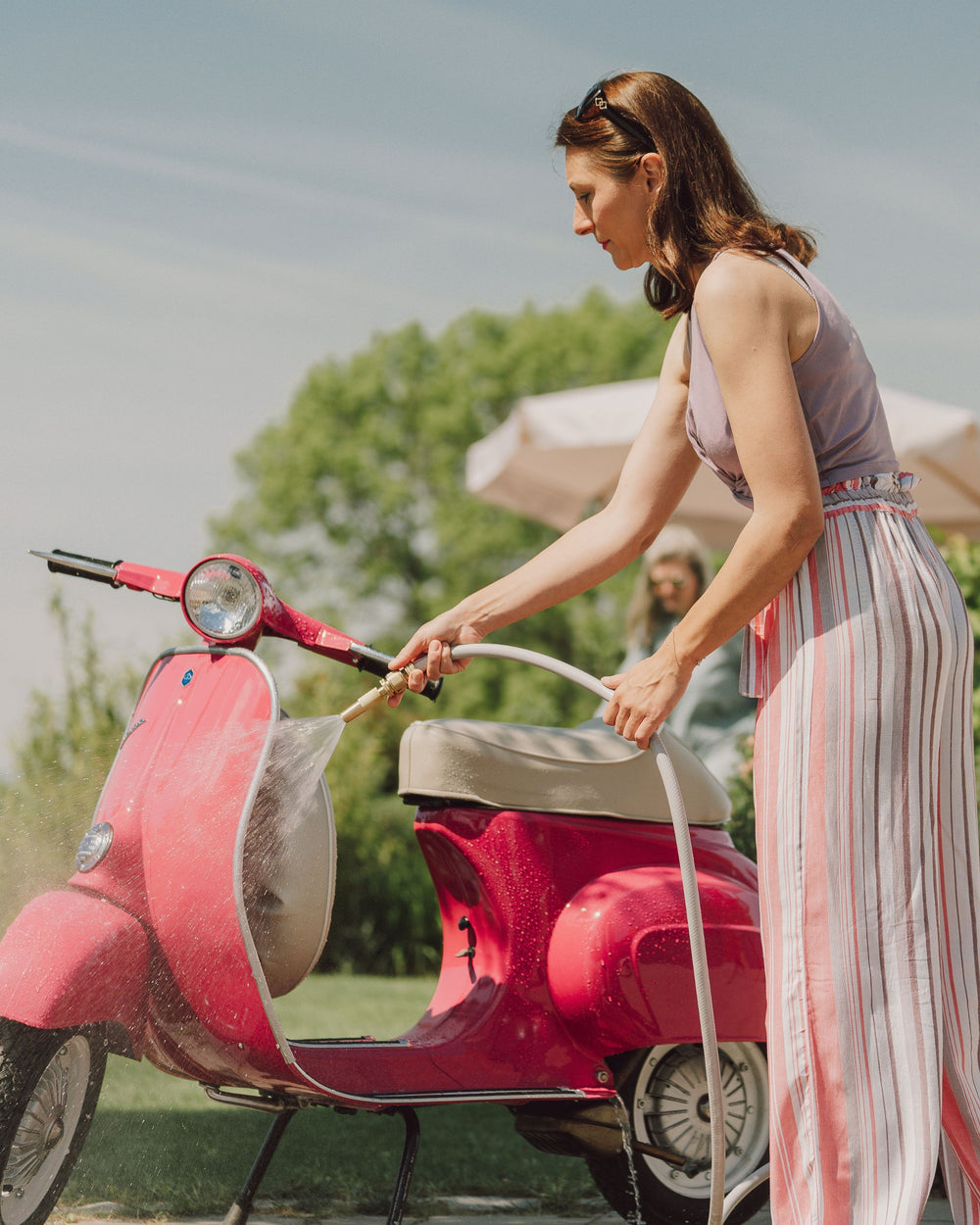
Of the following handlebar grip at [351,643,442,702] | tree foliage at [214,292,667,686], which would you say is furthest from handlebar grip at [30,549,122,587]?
tree foliage at [214,292,667,686]

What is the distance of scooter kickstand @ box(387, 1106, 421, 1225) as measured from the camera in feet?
7.64

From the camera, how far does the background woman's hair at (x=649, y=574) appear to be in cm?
482

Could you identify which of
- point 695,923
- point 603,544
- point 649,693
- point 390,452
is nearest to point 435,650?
point 603,544

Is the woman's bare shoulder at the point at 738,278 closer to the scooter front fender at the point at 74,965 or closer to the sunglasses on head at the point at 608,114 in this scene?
the sunglasses on head at the point at 608,114

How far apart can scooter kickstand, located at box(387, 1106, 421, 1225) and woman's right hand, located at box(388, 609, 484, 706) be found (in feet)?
2.41

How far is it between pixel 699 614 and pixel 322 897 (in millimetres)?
863

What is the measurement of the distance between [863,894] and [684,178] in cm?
106

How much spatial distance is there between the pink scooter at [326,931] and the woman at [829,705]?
63 cm

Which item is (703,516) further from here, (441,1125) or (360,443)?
(360,443)

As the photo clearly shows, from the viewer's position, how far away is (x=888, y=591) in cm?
193

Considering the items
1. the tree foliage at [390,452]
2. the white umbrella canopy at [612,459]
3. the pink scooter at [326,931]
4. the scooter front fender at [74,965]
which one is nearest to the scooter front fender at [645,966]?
the pink scooter at [326,931]

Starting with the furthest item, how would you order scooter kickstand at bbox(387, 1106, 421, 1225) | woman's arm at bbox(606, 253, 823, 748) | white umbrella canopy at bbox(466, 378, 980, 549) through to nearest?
white umbrella canopy at bbox(466, 378, 980, 549) → scooter kickstand at bbox(387, 1106, 421, 1225) → woman's arm at bbox(606, 253, 823, 748)

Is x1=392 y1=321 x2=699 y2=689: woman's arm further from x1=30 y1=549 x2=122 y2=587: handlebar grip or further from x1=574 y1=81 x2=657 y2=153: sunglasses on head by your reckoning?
x1=30 y1=549 x2=122 y2=587: handlebar grip

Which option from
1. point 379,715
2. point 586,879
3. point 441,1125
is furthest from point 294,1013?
point 379,715
